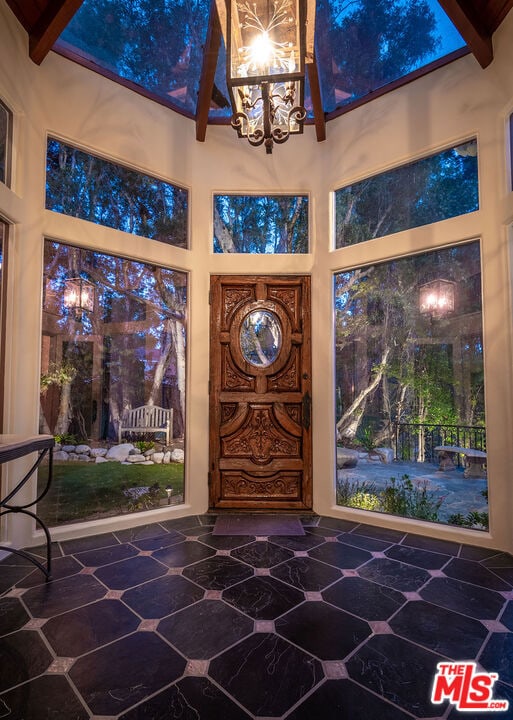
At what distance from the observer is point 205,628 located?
1840mm

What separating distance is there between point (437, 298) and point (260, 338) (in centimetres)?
162

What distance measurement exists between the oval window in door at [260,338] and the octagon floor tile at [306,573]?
178cm

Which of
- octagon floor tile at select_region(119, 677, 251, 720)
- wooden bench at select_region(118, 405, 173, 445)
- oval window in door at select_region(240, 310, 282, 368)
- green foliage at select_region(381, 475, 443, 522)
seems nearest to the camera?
octagon floor tile at select_region(119, 677, 251, 720)

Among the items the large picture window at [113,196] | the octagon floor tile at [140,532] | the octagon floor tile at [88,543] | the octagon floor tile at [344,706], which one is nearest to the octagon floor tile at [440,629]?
the octagon floor tile at [344,706]

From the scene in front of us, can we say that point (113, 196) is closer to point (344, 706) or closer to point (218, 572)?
point (218, 572)

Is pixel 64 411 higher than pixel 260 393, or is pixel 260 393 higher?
pixel 260 393

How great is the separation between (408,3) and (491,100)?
3.97 ft

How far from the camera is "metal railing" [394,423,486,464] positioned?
2.96 metres

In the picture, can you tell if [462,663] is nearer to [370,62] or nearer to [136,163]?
[136,163]

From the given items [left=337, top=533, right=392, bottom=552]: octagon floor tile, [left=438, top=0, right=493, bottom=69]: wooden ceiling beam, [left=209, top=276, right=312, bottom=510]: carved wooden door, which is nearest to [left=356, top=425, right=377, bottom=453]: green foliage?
[left=209, top=276, right=312, bottom=510]: carved wooden door

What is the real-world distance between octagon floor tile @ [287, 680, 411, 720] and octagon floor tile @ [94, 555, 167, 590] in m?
1.26

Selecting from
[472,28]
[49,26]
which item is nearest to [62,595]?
[49,26]

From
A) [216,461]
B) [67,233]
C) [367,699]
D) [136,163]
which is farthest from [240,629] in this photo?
[136,163]

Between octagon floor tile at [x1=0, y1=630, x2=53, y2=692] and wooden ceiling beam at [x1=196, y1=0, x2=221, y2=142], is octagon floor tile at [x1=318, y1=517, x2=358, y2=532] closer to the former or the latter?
octagon floor tile at [x1=0, y1=630, x2=53, y2=692]
